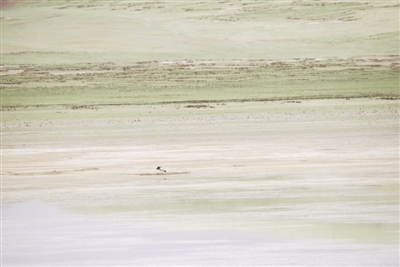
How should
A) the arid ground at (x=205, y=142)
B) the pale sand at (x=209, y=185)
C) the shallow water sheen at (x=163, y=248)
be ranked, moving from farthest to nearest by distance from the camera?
the arid ground at (x=205, y=142)
the pale sand at (x=209, y=185)
the shallow water sheen at (x=163, y=248)

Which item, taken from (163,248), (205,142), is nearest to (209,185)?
(163,248)

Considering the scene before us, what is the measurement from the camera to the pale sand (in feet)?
32.1

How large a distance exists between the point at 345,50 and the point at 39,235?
3096cm

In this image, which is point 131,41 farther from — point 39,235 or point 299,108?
point 39,235

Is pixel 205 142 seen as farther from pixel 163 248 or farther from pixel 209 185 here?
pixel 163 248

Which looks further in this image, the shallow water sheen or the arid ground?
the arid ground

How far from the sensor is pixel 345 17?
46.6 meters

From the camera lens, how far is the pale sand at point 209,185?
9781 mm

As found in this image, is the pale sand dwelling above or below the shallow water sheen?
above

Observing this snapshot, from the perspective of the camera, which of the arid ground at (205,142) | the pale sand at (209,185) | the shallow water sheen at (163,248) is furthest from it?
the arid ground at (205,142)

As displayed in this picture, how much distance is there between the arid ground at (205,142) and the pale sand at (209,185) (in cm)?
4

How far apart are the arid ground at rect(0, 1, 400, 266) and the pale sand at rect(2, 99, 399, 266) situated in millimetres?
41

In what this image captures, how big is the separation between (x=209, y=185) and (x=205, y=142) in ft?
16.3

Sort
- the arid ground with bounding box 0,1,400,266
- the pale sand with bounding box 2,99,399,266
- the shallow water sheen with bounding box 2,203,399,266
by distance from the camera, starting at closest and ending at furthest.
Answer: the shallow water sheen with bounding box 2,203,399,266
the pale sand with bounding box 2,99,399,266
the arid ground with bounding box 0,1,400,266
